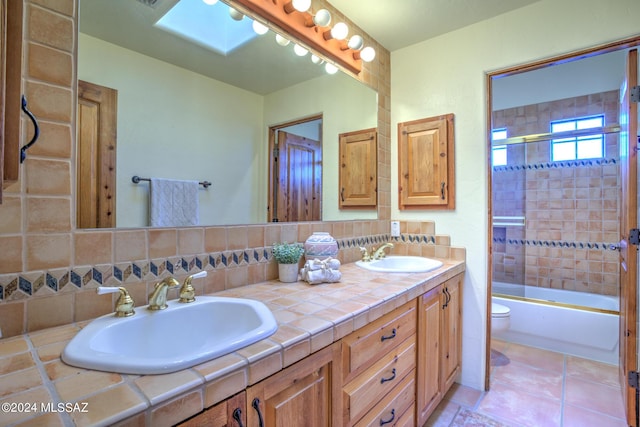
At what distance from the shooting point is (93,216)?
35.8 inches

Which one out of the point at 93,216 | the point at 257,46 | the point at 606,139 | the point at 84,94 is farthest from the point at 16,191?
the point at 606,139

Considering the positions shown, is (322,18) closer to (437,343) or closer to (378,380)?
(378,380)

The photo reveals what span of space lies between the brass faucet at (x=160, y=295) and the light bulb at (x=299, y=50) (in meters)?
1.36

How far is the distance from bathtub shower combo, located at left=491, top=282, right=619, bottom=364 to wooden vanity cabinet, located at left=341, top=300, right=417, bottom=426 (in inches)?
55.3

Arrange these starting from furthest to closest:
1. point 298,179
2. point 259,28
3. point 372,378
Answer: point 298,179
point 259,28
point 372,378

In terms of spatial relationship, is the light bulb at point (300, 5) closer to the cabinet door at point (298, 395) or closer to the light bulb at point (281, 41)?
the light bulb at point (281, 41)

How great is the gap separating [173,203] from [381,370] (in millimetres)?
→ 1011

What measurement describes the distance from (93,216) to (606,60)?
13.3ft

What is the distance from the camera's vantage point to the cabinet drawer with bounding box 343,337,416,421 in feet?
3.22

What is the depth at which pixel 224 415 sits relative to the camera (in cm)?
60

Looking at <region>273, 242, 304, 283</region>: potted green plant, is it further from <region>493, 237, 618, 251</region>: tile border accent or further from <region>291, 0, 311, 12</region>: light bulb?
<region>493, 237, 618, 251</region>: tile border accent

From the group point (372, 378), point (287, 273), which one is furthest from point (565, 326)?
point (287, 273)

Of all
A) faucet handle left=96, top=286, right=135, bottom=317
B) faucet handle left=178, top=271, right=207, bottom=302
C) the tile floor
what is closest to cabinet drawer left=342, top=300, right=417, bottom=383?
faucet handle left=178, top=271, right=207, bottom=302

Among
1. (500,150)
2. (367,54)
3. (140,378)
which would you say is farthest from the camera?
(500,150)
